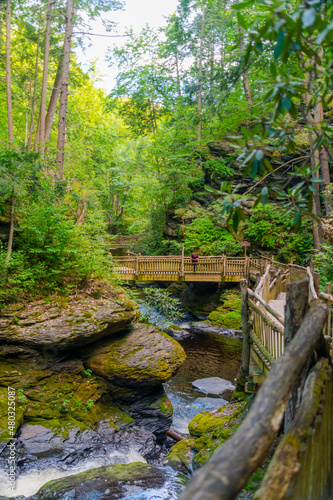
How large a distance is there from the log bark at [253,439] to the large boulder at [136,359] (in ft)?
19.9

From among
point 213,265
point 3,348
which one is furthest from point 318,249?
point 3,348

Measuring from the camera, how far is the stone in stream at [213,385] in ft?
31.6

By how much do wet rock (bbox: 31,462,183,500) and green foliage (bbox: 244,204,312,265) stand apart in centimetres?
1511

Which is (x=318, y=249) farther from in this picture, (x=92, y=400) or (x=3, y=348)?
(x=3, y=348)

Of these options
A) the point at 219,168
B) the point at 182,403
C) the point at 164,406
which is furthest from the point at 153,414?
the point at 219,168

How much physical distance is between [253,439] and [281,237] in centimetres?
1906

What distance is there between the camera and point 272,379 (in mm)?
1733

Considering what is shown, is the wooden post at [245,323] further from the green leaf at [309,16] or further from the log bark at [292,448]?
the green leaf at [309,16]

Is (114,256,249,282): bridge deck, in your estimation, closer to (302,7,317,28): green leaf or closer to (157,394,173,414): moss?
(157,394,173,414): moss

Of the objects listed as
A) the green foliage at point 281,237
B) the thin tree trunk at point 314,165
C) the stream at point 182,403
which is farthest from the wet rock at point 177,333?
the green foliage at point 281,237

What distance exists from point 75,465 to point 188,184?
65.4 feet

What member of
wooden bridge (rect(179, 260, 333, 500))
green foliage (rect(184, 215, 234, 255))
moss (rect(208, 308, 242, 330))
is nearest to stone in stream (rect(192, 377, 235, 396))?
moss (rect(208, 308, 242, 330))

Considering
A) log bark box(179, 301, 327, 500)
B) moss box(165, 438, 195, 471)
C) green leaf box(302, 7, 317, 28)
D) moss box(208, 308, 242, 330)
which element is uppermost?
green leaf box(302, 7, 317, 28)

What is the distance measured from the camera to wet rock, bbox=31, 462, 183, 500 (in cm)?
458
